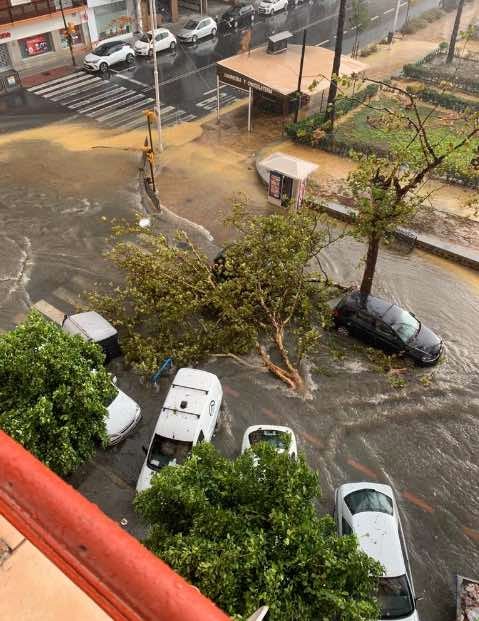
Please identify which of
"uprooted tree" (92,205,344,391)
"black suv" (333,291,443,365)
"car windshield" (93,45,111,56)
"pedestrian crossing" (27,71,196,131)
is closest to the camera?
"uprooted tree" (92,205,344,391)

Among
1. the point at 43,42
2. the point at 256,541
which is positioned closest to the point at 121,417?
the point at 256,541

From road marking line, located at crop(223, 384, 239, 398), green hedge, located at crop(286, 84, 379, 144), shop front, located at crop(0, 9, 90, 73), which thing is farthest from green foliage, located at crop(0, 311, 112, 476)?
shop front, located at crop(0, 9, 90, 73)

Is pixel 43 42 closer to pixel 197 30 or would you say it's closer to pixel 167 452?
pixel 197 30

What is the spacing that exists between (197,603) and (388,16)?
176ft

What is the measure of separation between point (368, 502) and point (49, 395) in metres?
7.51

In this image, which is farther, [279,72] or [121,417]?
[279,72]

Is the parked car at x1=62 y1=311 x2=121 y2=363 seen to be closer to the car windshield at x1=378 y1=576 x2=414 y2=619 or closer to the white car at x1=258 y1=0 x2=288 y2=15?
the car windshield at x1=378 y1=576 x2=414 y2=619

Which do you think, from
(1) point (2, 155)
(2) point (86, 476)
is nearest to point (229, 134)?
(1) point (2, 155)

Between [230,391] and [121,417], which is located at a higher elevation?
[121,417]

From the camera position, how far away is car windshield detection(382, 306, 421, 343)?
51.6ft

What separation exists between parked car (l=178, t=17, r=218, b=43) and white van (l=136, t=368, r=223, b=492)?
33.0 meters

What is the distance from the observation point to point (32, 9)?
110 feet

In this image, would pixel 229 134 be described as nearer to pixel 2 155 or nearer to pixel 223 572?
pixel 2 155

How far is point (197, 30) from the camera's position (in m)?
38.7
